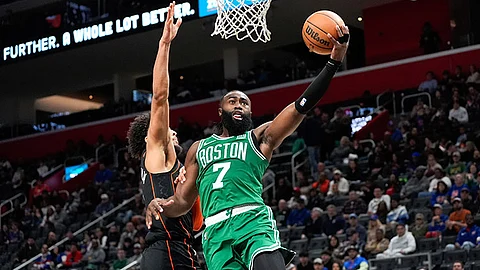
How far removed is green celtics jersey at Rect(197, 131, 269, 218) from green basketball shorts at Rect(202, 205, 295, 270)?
0.07 m

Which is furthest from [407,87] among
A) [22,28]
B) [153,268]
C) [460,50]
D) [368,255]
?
[153,268]

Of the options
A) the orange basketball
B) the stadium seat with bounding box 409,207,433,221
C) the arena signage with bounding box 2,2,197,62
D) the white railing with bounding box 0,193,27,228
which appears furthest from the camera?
the white railing with bounding box 0,193,27,228

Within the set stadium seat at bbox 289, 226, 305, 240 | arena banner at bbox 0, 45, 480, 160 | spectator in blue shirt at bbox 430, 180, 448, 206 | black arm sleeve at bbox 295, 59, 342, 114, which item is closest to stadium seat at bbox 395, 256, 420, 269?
spectator in blue shirt at bbox 430, 180, 448, 206

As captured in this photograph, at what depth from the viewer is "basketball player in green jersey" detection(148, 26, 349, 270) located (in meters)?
5.76

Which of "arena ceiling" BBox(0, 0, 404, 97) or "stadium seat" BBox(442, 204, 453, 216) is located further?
"arena ceiling" BBox(0, 0, 404, 97)

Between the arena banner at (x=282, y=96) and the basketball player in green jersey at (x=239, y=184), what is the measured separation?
1650 centimetres

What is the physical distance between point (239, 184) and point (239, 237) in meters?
0.36

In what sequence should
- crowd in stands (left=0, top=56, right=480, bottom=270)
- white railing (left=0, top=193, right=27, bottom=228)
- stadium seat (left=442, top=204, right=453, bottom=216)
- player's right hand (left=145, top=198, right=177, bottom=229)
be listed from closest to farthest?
player's right hand (left=145, top=198, right=177, bottom=229), crowd in stands (left=0, top=56, right=480, bottom=270), stadium seat (left=442, top=204, right=453, bottom=216), white railing (left=0, top=193, right=27, bottom=228)

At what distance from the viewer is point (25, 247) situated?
68.3 feet

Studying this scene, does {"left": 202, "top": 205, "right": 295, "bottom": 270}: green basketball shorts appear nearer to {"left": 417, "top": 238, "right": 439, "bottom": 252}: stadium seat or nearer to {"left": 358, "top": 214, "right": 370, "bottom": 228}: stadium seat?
{"left": 417, "top": 238, "right": 439, "bottom": 252}: stadium seat

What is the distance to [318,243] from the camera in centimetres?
1562

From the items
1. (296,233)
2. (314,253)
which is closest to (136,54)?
(296,233)

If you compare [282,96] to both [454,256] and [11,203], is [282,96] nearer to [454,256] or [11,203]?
[11,203]

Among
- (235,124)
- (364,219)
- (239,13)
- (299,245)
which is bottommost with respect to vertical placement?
(299,245)
